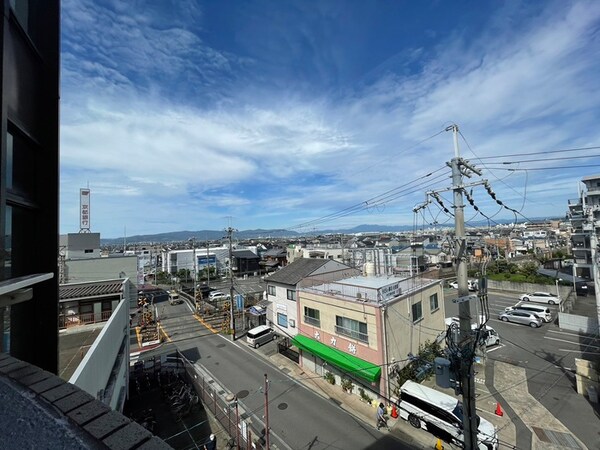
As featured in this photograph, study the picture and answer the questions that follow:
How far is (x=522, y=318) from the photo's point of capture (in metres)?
23.2

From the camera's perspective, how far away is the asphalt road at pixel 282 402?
11594 mm

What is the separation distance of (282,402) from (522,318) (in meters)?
21.3

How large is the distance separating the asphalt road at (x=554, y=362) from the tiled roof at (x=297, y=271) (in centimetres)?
1305

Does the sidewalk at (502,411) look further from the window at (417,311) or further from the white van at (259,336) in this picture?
the white van at (259,336)

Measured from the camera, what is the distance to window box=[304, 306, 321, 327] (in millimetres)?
16922

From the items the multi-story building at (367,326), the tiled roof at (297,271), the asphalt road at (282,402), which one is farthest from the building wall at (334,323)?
the tiled roof at (297,271)

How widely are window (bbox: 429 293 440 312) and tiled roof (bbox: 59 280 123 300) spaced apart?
19.0 meters

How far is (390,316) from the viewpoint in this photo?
1379cm

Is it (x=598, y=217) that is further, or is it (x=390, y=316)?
(x=598, y=217)

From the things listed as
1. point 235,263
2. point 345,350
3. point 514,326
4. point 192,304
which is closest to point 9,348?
point 345,350

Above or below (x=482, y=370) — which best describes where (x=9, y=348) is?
above

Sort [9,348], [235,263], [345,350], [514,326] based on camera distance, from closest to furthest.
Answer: [9,348]
[345,350]
[514,326]
[235,263]

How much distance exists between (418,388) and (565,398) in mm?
7523

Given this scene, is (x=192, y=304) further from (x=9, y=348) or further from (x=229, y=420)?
(x=9, y=348)
